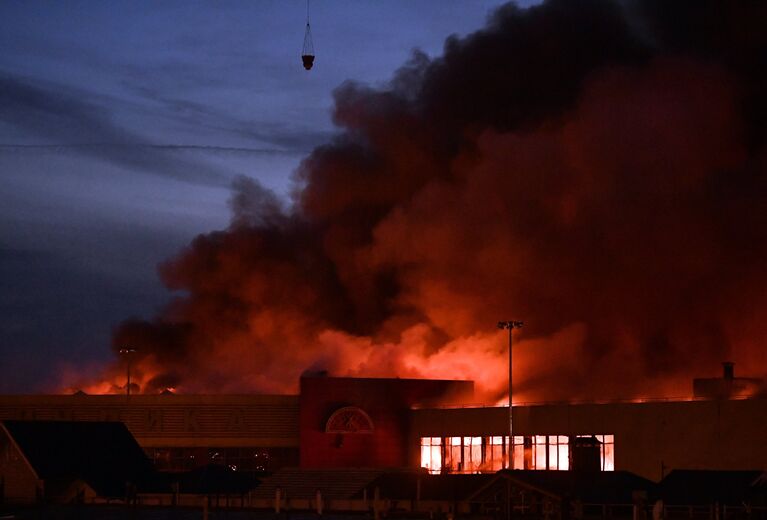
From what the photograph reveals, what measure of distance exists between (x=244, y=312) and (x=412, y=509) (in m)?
69.6

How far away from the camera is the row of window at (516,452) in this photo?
94.9 meters

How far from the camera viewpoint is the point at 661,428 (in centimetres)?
9338

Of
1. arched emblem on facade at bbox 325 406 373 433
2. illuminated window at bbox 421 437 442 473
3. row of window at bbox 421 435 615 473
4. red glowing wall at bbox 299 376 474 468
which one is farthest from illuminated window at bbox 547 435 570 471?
arched emblem on facade at bbox 325 406 373 433

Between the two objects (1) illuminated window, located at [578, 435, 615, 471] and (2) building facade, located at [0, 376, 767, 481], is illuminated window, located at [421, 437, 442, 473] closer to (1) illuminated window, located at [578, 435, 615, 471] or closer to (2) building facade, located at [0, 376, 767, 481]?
(2) building facade, located at [0, 376, 767, 481]

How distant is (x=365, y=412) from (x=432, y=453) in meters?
5.61

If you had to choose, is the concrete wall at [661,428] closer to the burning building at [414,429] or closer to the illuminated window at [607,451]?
the burning building at [414,429]

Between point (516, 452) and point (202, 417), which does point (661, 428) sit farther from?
point (202, 417)

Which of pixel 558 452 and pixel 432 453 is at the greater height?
pixel 432 453

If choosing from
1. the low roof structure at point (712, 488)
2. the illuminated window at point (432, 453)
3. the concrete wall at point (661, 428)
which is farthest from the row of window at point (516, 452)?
the low roof structure at point (712, 488)

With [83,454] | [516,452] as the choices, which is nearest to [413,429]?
[516,452]

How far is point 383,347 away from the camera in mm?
125375

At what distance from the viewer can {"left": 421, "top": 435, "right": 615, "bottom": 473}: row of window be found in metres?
94.9

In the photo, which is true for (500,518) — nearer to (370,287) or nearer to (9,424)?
(9,424)

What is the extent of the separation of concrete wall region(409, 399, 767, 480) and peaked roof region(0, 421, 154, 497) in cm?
2349
